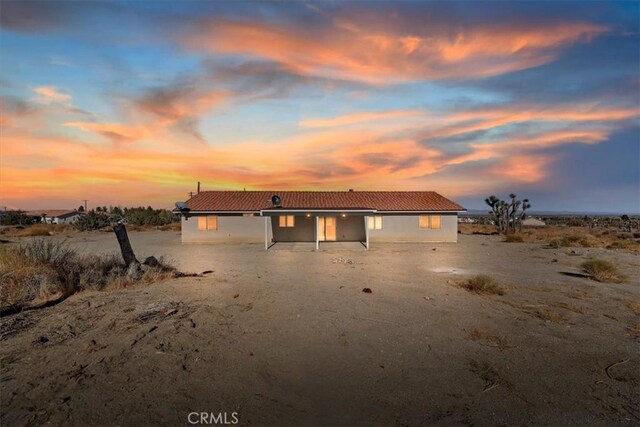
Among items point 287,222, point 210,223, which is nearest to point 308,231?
point 287,222

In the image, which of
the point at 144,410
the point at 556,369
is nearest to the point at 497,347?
the point at 556,369

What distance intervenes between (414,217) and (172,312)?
71.2 ft

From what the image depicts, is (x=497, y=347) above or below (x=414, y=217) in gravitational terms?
below

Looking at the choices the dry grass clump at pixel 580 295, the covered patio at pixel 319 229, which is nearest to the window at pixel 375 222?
the covered patio at pixel 319 229

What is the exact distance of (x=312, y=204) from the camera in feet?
90.5

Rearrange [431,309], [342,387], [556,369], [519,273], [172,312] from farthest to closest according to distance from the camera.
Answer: [519,273], [431,309], [172,312], [556,369], [342,387]

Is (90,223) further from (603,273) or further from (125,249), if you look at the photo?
(603,273)

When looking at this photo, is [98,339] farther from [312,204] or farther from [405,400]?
[312,204]

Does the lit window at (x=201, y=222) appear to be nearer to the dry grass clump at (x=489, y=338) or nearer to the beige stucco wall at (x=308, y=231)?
the beige stucco wall at (x=308, y=231)

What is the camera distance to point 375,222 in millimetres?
26328

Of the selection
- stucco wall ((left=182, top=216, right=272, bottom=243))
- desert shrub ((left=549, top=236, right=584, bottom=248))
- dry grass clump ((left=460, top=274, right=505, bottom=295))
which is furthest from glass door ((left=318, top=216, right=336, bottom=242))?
dry grass clump ((left=460, top=274, right=505, bottom=295))

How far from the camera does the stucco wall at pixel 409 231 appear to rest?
26234 millimetres

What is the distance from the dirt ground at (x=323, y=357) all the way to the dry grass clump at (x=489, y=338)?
0.04 metres

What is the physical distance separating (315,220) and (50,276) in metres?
19.2
